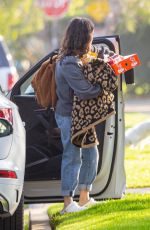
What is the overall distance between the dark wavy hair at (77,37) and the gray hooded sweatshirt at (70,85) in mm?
69

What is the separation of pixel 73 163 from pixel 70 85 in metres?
0.68

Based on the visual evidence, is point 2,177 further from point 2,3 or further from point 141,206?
point 2,3

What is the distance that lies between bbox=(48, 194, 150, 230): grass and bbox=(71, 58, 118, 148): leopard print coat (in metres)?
0.63

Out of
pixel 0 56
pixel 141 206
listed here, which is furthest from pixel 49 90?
pixel 0 56

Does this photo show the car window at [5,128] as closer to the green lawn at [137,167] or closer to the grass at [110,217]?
the grass at [110,217]

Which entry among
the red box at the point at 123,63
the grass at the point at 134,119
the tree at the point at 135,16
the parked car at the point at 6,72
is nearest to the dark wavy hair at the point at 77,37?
the red box at the point at 123,63

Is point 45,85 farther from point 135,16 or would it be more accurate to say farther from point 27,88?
point 135,16

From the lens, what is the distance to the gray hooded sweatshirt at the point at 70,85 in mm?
8867

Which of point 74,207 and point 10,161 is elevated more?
point 10,161

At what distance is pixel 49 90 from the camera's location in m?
9.13

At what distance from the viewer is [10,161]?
7738mm

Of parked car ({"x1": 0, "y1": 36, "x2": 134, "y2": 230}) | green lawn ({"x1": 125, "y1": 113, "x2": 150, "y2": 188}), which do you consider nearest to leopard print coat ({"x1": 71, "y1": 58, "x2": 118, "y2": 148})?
parked car ({"x1": 0, "y1": 36, "x2": 134, "y2": 230})

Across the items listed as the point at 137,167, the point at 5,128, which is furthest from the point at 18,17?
the point at 5,128

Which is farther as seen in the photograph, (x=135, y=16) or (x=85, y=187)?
(x=135, y=16)
